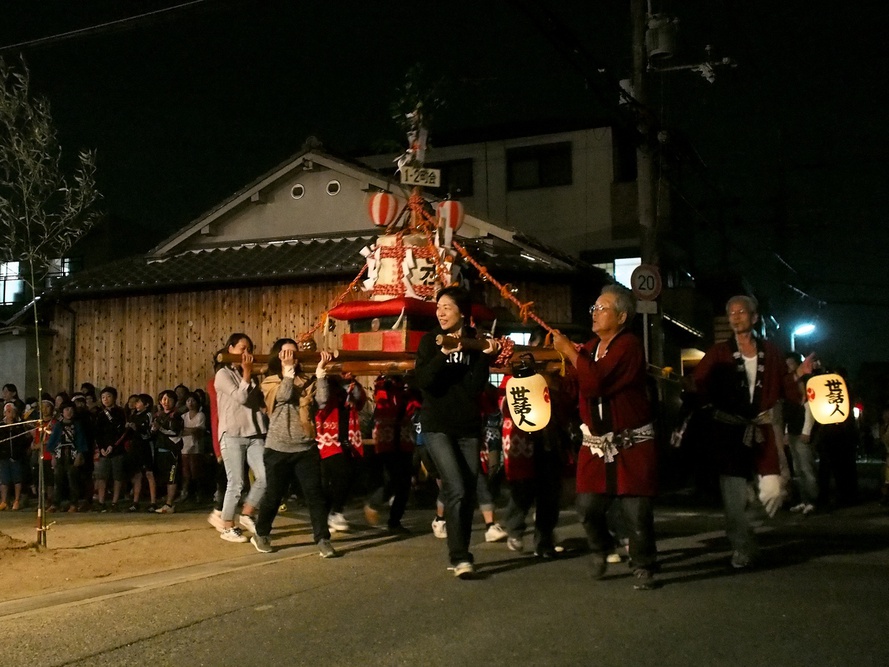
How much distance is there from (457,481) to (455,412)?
0.52 m

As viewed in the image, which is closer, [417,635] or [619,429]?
[417,635]

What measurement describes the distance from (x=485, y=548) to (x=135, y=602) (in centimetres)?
348

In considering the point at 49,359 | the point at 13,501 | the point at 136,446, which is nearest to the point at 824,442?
the point at 136,446

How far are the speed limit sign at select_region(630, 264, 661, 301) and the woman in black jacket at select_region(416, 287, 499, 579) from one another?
23.9 ft

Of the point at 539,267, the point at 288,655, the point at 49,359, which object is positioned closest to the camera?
the point at 288,655

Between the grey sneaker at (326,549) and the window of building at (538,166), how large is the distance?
1689 centimetres

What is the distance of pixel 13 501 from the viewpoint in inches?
555

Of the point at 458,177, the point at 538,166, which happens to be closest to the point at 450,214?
the point at 538,166

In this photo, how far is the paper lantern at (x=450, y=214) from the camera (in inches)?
385

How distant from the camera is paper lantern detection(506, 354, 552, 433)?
6992mm

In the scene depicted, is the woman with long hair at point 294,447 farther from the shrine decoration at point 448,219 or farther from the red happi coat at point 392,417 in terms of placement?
the shrine decoration at point 448,219

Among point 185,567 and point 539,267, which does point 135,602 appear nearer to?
point 185,567

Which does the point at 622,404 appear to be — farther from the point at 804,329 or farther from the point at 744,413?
the point at 804,329

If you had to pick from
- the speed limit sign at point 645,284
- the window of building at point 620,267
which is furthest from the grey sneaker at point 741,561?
the window of building at point 620,267
